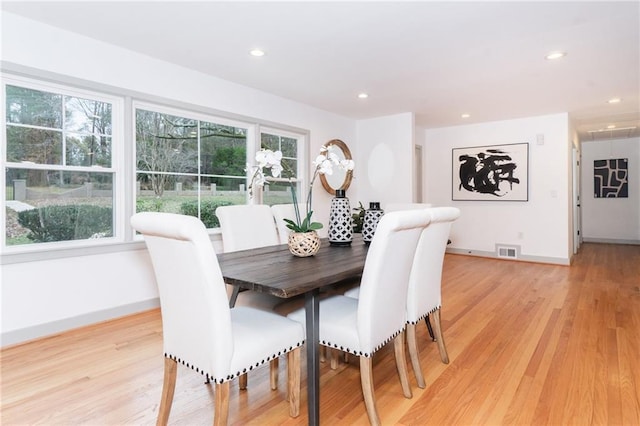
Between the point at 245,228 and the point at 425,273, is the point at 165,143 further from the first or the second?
the point at 425,273

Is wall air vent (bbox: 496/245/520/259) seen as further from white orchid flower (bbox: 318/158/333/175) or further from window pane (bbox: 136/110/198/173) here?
window pane (bbox: 136/110/198/173)

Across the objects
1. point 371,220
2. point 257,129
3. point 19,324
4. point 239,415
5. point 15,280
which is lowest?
point 239,415

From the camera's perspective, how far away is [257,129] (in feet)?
13.8

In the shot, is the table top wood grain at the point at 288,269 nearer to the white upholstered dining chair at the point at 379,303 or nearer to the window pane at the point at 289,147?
the white upholstered dining chair at the point at 379,303

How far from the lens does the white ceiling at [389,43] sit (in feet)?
7.91

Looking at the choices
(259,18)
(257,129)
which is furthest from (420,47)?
(257,129)

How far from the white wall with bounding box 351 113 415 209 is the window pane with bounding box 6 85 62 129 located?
4061mm

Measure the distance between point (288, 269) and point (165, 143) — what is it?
235 centimetres

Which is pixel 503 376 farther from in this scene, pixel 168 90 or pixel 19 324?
pixel 168 90

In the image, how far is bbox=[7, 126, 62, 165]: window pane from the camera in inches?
100

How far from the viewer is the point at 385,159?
558 cm

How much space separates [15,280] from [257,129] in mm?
2651

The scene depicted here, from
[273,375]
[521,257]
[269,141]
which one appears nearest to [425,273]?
[273,375]

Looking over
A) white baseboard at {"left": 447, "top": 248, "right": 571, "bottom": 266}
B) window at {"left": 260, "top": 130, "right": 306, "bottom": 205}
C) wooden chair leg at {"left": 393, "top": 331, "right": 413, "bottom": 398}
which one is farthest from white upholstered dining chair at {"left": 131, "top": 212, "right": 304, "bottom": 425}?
white baseboard at {"left": 447, "top": 248, "right": 571, "bottom": 266}
